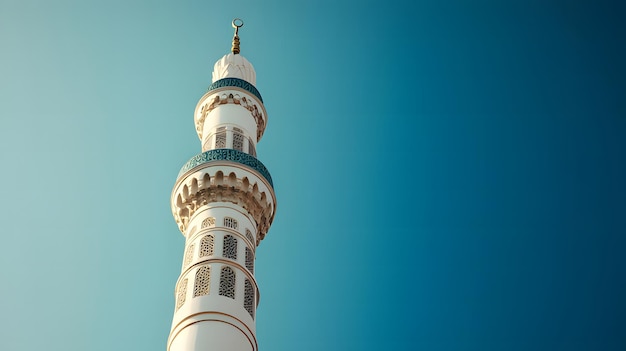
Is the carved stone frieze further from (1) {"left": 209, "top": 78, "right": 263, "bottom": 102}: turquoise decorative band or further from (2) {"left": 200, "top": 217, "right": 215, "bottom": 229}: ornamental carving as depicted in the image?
(1) {"left": 209, "top": 78, "right": 263, "bottom": 102}: turquoise decorative band

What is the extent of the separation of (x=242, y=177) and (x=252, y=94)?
3475 mm

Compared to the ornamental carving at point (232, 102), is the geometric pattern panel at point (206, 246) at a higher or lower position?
lower

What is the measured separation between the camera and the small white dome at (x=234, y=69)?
18.1 metres

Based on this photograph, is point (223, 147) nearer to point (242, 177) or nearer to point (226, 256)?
point (242, 177)

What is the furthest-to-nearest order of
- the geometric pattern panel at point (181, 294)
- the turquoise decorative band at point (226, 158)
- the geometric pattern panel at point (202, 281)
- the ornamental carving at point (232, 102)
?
the ornamental carving at point (232, 102), the turquoise decorative band at point (226, 158), the geometric pattern panel at point (181, 294), the geometric pattern panel at point (202, 281)

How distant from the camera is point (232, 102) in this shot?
1697cm

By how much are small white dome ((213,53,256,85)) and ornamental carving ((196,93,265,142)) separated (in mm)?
1060

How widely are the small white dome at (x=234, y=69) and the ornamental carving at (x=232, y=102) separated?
41.7 inches

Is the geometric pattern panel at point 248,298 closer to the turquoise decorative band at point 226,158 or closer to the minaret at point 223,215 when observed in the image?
the minaret at point 223,215

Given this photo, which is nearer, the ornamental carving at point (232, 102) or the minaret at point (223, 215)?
the minaret at point (223, 215)

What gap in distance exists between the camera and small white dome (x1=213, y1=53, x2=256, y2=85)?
714 inches

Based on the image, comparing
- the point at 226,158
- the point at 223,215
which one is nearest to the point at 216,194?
the point at 223,215

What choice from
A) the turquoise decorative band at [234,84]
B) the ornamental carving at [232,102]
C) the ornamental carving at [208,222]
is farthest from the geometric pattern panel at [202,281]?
the turquoise decorative band at [234,84]

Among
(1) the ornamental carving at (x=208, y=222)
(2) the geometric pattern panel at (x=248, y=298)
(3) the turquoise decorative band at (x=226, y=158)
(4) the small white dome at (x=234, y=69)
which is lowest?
(2) the geometric pattern panel at (x=248, y=298)
